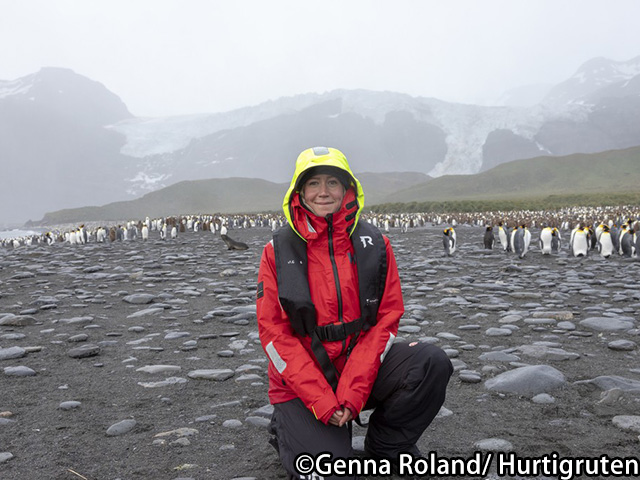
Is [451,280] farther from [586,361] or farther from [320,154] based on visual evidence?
[320,154]

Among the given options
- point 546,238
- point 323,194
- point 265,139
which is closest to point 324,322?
point 323,194

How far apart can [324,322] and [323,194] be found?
675 millimetres

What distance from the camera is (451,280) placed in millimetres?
8703

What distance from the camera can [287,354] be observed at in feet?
8.05

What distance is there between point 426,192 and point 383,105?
232 ft

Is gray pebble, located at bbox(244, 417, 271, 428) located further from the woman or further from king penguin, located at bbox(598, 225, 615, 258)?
king penguin, located at bbox(598, 225, 615, 258)

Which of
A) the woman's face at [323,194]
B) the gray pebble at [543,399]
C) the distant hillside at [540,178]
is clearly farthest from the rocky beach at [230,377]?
the distant hillside at [540,178]

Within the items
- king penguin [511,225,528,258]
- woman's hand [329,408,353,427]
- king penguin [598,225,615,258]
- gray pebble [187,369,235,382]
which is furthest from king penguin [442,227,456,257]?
woman's hand [329,408,353,427]

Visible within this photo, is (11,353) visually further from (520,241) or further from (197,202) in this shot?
(197,202)

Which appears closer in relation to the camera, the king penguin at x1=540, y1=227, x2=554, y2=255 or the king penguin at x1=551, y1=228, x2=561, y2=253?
the king penguin at x1=540, y1=227, x2=554, y2=255

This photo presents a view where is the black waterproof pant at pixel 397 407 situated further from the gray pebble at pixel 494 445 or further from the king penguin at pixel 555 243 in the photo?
the king penguin at pixel 555 243

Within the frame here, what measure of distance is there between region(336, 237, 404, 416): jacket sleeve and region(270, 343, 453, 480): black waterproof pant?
0.10 m

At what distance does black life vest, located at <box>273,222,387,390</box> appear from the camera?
8.16 ft

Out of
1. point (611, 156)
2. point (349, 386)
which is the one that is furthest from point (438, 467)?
point (611, 156)
